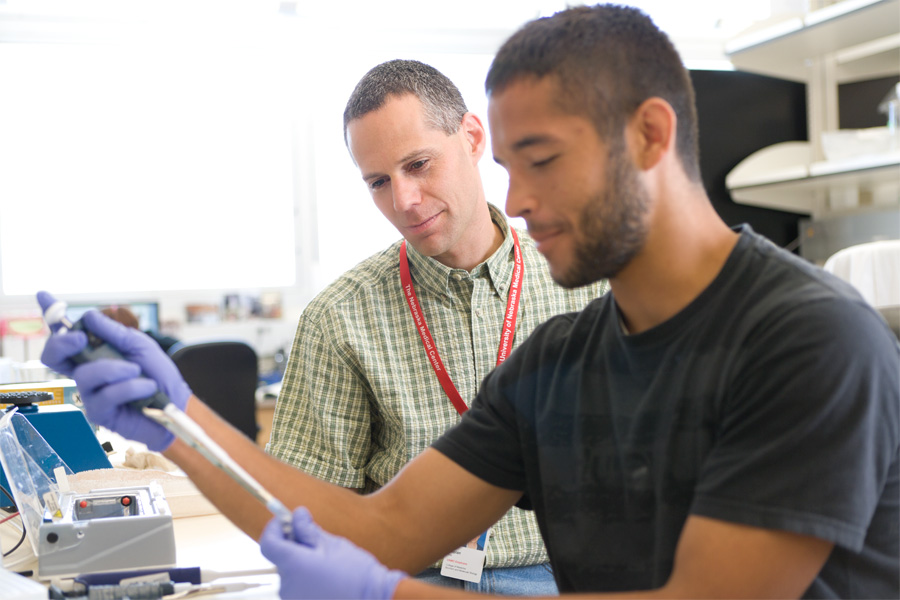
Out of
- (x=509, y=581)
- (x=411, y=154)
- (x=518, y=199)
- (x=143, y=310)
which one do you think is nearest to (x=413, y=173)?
(x=411, y=154)

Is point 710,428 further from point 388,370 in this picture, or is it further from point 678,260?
point 388,370

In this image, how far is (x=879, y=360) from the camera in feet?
2.80

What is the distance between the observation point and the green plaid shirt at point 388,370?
169cm

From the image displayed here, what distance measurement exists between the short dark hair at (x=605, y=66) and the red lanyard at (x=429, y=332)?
30.3 inches

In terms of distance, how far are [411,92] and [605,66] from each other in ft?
2.72

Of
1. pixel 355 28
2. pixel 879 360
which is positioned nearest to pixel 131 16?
pixel 355 28

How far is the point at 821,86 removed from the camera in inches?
139

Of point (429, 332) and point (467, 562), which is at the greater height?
point (429, 332)

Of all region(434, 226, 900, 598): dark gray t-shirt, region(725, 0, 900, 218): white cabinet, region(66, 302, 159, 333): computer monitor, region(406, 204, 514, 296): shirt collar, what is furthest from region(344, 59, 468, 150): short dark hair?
region(66, 302, 159, 333): computer monitor

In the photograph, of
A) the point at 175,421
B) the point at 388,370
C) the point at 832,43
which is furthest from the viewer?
the point at 832,43

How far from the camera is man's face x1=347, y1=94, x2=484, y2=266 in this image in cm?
172

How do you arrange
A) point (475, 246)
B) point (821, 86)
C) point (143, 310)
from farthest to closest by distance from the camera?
point (143, 310) < point (821, 86) < point (475, 246)

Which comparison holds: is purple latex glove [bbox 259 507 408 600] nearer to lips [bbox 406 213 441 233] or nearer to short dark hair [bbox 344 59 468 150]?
lips [bbox 406 213 441 233]

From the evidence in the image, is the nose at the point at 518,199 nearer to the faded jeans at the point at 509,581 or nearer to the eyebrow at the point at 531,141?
the eyebrow at the point at 531,141
